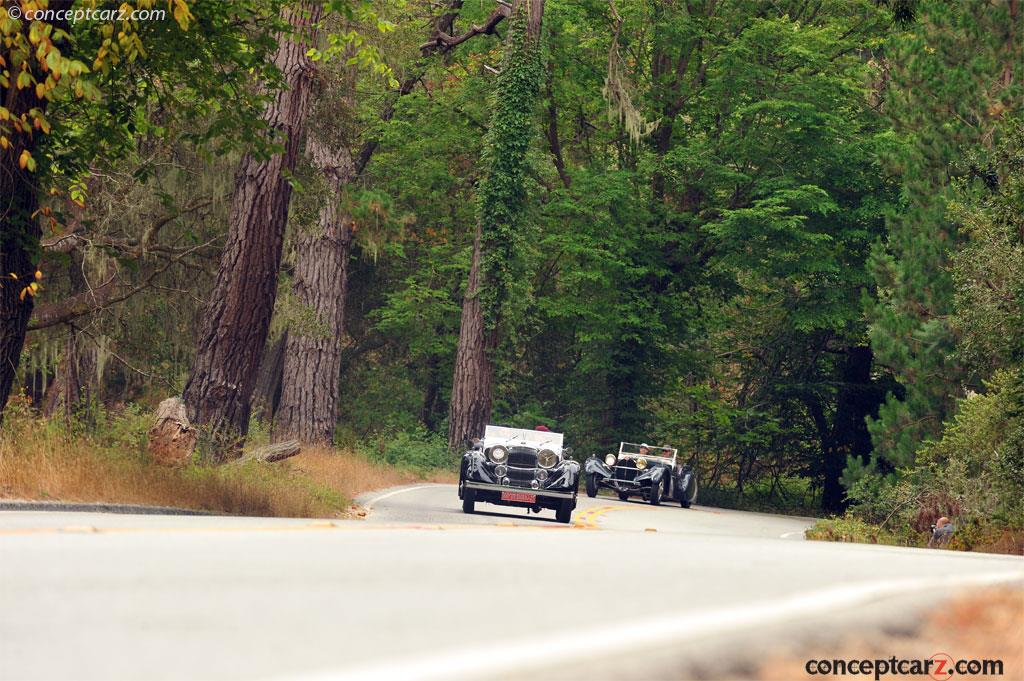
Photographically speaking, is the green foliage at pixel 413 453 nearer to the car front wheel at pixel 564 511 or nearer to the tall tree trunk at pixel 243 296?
the car front wheel at pixel 564 511

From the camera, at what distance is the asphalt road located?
285cm

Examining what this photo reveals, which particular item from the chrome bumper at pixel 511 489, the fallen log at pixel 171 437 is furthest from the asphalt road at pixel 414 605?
the chrome bumper at pixel 511 489

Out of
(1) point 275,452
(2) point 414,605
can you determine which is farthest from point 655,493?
(2) point 414,605

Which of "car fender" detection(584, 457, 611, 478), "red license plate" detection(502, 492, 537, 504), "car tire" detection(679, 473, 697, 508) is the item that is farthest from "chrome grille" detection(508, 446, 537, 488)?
"car tire" detection(679, 473, 697, 508)

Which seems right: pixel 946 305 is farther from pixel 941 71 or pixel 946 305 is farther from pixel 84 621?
pixel 84 621

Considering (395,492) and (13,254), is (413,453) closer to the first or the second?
(395,492)

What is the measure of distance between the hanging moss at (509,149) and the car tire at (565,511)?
1906cm

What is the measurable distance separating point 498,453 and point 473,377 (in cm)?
1933

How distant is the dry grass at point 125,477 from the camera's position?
1353 cm

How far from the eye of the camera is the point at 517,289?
137 feet

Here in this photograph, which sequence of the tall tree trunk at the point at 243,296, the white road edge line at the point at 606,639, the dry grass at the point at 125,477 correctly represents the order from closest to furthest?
the white road edge line at the point at 606,639, the dry grass at the point at 125,477, the tall tree trunk at the point at 243,296

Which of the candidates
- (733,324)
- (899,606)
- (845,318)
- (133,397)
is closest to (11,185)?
(899,606)

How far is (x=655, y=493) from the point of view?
33.8 meters

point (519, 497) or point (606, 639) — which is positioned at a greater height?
point (606, 639)
